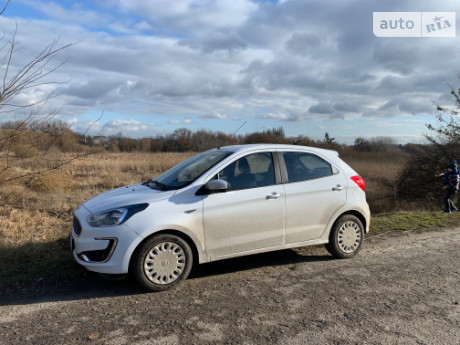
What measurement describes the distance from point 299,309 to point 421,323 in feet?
3.89

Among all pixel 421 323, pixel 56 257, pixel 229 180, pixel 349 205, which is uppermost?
pixel 229 180

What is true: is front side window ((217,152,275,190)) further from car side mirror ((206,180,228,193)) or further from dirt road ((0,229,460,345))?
dirt road ((0,229,460,345))

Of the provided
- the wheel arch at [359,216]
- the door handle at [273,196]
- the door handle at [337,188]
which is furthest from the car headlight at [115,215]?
the wheel arch at [359,216]

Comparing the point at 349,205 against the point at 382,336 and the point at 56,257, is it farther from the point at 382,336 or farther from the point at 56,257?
the point at 56,257

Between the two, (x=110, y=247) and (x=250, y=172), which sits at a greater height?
(x=250, y=172)

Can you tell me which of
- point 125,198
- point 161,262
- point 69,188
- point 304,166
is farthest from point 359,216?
point 69,188

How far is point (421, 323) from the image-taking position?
11.7 ft

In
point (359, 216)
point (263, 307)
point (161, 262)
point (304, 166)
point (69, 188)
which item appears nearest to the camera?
point (263, 307)

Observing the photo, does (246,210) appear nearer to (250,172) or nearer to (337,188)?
(250,172)

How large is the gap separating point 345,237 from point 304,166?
1.30 meters

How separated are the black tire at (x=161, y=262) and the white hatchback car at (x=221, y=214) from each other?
12 millimetres

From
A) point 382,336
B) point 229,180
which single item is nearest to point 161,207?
point 229,180

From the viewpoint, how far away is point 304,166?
18.1 ft

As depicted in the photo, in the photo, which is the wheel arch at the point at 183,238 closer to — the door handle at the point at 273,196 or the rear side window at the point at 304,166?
the door handle at the point at 273,196
